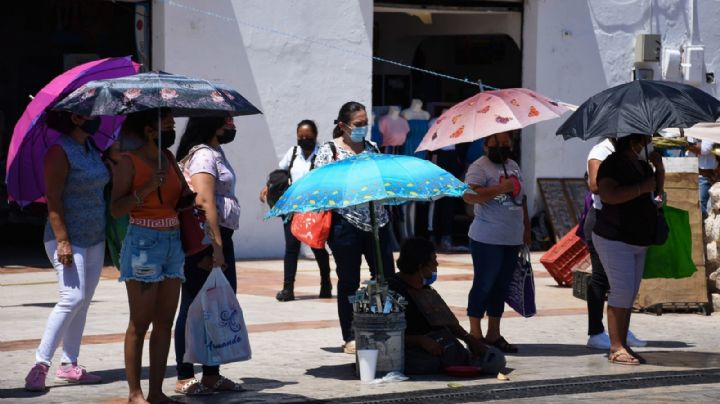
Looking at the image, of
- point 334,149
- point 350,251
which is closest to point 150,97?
point 334,149

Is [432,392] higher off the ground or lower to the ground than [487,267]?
lower

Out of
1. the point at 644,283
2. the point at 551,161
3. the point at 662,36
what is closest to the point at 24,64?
the point at 551,161

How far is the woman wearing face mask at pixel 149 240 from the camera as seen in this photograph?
23.6ft

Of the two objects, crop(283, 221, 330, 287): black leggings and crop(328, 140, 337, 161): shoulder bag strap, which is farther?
crop(283, 221, 330, 287): black leggings

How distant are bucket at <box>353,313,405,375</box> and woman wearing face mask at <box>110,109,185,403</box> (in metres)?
1.46

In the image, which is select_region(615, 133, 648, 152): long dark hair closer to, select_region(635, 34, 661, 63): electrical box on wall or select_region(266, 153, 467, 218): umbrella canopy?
select_region(266, 153, 467, 218): umbrella canopy

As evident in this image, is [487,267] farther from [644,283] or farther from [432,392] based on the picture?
[644,283]

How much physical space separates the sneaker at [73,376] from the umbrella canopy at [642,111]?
356cm

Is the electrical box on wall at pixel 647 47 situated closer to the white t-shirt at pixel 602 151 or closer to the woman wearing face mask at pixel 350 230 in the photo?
the white t-shirt at pixel 602 151

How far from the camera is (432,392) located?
8219mm

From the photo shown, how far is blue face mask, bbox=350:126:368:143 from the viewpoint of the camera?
9359 millimetres

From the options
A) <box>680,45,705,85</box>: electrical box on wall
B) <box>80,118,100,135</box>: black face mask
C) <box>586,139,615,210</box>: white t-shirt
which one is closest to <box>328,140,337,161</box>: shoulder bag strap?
<box>80,118,100,135</box>: black face mask

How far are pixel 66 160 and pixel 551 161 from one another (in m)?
12.1

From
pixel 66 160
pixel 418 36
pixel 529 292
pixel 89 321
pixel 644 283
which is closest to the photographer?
pixel 66 160
